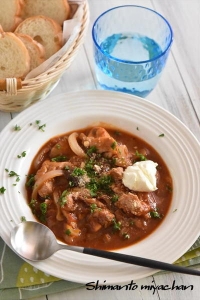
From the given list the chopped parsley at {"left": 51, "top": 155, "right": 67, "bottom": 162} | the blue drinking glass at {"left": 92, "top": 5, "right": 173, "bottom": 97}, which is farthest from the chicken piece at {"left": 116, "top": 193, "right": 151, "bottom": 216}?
the blue drinking glass at {"left": 92, "top": 5, "right": 173, "bottom": 97}

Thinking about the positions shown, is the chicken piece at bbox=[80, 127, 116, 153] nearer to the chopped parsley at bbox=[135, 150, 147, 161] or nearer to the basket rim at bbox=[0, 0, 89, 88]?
the chopped parsley at bbox=[135, 150, 147, 161]

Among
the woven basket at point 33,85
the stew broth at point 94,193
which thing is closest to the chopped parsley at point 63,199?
the stew broth at point 94,193

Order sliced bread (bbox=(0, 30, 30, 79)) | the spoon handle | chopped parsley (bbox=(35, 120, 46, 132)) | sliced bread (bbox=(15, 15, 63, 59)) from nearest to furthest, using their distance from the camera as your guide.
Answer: the spoon handle
chopped parsley (bbox=(35, 120, 46, 132))
sliced bread (bbox=(0, 30, 30, 79))
sliced bread (bbox=(15, 15, 63, 59))

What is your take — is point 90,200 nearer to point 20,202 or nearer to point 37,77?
point 20,202

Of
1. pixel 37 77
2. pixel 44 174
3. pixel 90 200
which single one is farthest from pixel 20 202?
pixel 37 77

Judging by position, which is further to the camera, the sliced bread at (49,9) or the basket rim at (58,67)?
the sliced bread at (49,9)

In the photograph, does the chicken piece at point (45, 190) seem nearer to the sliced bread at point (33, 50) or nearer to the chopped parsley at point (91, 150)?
the chopped parsley at point (91, 150)

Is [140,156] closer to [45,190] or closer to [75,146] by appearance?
[75,146]
